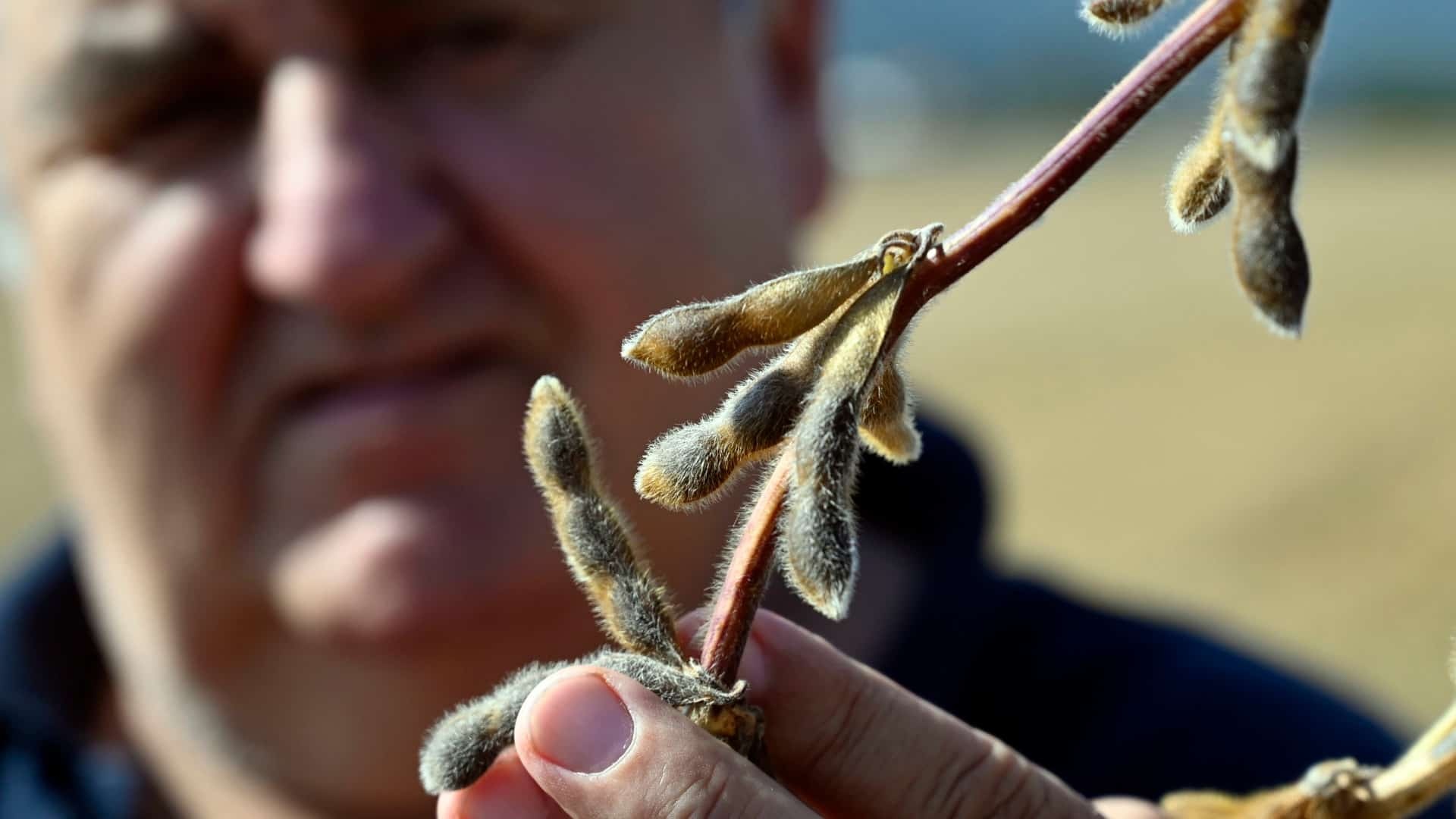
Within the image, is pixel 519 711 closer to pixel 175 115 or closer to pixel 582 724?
pixel 582 724

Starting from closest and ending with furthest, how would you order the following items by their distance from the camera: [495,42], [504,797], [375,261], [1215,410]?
[504,797], [375,261], [495,42], [1215,410]

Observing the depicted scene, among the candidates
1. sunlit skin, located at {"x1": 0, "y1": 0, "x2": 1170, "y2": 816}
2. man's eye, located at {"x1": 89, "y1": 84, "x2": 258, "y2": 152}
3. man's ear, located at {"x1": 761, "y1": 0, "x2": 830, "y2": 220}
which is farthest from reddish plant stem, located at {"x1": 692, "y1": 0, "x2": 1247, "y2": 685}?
man's ear, located at {"x1": 761, "y1": 0, "x2": 830, "y2": 220}

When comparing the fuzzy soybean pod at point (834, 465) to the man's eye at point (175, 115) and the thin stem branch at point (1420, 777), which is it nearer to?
the thin stem branch at point (1420, 777)

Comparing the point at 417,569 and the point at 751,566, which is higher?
the point at 417,569

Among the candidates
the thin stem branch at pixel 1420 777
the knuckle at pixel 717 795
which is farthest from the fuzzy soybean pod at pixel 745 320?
the thin stem branch at pixel 1420 777

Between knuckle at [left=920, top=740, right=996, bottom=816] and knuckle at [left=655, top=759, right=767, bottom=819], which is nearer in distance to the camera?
knuckle at [left=655, top=759, right=767, bottom=819]

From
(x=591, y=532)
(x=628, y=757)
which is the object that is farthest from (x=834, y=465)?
(x=628, y=757)

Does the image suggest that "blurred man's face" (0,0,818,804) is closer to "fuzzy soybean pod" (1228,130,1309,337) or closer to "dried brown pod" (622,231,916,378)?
"dried brown pod" (622,231,916,378)

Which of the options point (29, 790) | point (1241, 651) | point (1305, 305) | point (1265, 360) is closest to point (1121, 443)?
point (1265, 360)
